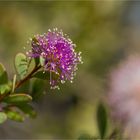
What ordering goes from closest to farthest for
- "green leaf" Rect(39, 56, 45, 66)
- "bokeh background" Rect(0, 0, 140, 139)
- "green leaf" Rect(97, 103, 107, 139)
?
"green leaf" Rect(39, 56, 45, 66)
"green leaf" Rect(97, 103, 107, 139)
"bokeh background" Rect(0, 0, 140, 139)

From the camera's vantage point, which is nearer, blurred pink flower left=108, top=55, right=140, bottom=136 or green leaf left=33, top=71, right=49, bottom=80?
green leaf left=33, top=71, right=49, bottom=80

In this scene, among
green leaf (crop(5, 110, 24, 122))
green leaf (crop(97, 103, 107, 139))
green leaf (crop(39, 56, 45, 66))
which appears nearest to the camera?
green leaf (crop(39, 56, 45, 66))

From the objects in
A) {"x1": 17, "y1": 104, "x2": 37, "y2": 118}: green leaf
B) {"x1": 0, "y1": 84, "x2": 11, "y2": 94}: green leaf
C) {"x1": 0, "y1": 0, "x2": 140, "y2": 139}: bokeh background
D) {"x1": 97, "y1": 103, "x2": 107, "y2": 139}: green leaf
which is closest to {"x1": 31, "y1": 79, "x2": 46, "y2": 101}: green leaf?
{"x1": 17, "y1": 104, "x2": 37, "y2": 118}: green leaf

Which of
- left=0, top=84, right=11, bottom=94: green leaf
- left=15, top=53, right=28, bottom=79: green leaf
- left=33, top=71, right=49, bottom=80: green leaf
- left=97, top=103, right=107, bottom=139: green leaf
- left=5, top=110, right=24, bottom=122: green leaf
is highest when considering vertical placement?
left=15, top=53, right=28, bottom=79: green leaf

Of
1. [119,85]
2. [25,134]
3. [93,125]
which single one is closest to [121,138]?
[119,85]

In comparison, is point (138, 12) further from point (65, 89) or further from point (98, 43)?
point (65, 89)

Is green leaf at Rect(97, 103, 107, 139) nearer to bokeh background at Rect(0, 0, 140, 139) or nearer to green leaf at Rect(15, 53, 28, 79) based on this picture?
green leaf at Rect(15, 53, 28, 79)

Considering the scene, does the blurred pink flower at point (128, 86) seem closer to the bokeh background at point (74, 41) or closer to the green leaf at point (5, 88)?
the bokeh background at point (74, 41)

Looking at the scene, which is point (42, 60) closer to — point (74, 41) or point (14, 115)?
point (14, 115)
